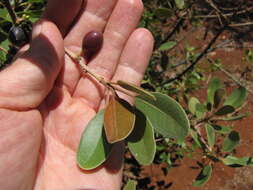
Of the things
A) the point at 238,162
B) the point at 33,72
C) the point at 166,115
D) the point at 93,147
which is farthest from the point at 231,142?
the point at 33,72

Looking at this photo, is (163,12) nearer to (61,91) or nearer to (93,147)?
(61,91)

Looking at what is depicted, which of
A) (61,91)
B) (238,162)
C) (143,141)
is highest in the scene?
(143,141)

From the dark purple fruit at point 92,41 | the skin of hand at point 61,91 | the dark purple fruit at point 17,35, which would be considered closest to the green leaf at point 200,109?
the skin of hand at point 61,91

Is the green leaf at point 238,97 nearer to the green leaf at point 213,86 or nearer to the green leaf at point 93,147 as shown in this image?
the green leaf at point 213,86

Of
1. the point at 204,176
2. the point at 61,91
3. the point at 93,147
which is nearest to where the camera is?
the point at 93,147

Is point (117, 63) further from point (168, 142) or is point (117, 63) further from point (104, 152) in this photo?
point (168, 142)

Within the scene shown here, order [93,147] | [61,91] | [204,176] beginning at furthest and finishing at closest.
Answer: [204,176]
[61,91]
[93,147]

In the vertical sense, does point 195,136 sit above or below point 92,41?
below
